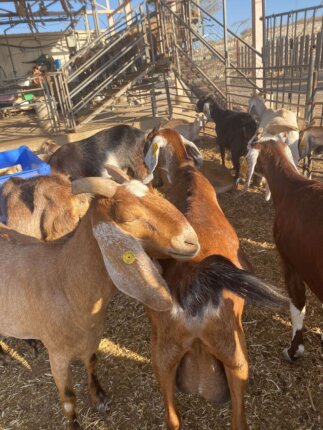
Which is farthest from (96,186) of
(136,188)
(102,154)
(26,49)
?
(26,49)

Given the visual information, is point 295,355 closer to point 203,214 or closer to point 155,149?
point 203,214

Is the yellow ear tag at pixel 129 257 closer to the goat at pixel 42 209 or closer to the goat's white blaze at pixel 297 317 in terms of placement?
the goat's white blaze at pixel 297 317

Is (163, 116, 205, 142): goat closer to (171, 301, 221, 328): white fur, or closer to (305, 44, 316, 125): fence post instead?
(305, 44, 316, 125): fence post

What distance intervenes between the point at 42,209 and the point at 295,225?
100 inches

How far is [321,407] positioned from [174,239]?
1987mm

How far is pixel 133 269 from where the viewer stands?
169 centimetres

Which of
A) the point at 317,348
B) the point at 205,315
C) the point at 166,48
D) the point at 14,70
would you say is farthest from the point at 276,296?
the point at 14,70

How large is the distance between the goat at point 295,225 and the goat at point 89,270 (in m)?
1.01

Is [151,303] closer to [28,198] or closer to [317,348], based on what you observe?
[317,348]

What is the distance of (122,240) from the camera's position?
1709mm

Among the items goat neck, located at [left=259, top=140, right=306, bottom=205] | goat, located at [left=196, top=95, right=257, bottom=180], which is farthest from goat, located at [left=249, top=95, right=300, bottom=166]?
goat neck, located at [left=259, top=140, right=306, bottom=205]

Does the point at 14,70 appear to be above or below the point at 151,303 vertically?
above

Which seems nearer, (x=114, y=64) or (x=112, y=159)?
(x=112, y=159)

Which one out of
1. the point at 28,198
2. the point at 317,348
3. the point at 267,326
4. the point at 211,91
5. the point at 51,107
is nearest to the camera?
the point at 317,348
